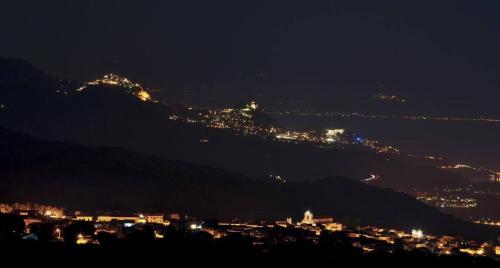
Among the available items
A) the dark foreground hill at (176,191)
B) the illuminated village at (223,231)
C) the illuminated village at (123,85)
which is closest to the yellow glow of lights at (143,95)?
the illuminated village at (123,85)

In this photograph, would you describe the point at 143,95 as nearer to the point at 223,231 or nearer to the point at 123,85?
the point at 123,85

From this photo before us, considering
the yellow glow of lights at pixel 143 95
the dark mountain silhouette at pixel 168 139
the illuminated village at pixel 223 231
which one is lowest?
the illuminated village at pixel 223 231

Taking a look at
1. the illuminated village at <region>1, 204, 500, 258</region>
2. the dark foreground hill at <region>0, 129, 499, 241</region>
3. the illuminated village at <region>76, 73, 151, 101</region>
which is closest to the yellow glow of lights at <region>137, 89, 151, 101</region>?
the illuminated village at <region>76, 73, 151, 101</region>

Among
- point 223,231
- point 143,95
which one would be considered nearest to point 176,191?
point 223,231

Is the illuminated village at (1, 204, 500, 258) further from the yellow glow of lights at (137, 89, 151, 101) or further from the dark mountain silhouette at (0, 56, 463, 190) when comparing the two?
the yellow glow of lights at (137, 89, 151, 101)

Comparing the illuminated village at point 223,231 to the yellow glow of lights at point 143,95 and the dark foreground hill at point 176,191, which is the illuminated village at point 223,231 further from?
the yellow glow of lights at point 143,95

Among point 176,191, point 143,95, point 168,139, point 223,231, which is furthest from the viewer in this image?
point 143,95
